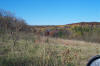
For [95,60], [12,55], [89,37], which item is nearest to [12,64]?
[12,55]

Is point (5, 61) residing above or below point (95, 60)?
below

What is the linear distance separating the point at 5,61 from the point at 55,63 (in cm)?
166

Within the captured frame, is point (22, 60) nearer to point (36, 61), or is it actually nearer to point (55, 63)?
point (36, 61)

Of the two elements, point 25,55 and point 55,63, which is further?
point 25,55

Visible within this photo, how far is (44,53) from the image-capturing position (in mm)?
3939

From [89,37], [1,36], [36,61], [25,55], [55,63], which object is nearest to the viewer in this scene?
[55,63]

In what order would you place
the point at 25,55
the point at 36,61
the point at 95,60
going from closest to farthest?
1. the point at 95,60
2. the point at 36,61
3. the point at 25,55

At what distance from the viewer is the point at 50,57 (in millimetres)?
3812

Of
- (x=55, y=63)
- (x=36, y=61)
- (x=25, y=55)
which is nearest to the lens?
(x=55, y=63)

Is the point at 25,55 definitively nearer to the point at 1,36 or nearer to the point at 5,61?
the point at 5,61

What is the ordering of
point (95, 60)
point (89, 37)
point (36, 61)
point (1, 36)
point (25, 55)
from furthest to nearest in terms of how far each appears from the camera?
point (89, 37) < point (1, 36) < point (25, 55) < point (36, 61) < point (95, 60)

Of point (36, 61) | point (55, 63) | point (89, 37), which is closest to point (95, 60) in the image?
point (55, 63)

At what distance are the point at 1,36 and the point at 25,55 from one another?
14.7ft

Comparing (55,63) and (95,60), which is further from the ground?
(95,60)
